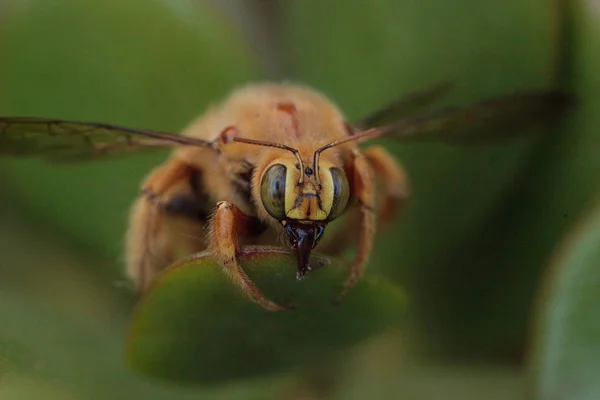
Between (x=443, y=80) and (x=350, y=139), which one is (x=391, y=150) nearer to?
(x=443, y=80)

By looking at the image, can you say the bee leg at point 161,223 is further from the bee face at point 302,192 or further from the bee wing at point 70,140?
the bee face at point 302,192

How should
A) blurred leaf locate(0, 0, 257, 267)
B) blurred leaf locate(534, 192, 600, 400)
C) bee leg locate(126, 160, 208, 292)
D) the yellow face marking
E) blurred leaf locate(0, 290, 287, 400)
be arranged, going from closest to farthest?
1. blurred leaf locate(534, 192, 600, 400)
2. the yellow face marking
3. blurred leaf locate(0, 290, 287, 400)
4. bee leg locate(126, 160, 208, 292)
5. blurred leaf locate(0, 0, 257, 267)

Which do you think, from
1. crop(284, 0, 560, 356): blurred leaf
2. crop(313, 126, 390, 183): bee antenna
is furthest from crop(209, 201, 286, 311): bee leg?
crop(284, 0, 560, 356): blurred leaf

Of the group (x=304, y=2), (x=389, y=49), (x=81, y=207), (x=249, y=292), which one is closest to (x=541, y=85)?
(x=389, y=49)

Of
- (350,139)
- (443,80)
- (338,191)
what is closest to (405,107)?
(443,80)

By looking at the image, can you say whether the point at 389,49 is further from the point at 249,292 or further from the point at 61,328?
the point at 61,328

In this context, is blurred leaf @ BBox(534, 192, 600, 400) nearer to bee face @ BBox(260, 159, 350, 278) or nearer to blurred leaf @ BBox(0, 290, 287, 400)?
bee face @ BBox(260, 159, 350, 278)

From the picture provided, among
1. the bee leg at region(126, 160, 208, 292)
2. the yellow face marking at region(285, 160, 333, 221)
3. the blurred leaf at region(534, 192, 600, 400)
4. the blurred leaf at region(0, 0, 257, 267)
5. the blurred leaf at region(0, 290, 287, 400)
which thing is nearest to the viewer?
the blurred leaf at region(534, 192, 600, 400)

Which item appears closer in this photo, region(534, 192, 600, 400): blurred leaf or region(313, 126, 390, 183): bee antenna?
region(534, 192, 600, 400): blurred leaf
